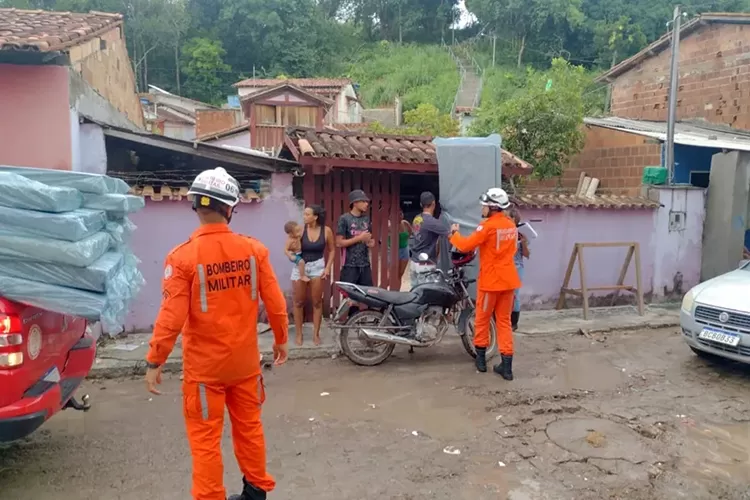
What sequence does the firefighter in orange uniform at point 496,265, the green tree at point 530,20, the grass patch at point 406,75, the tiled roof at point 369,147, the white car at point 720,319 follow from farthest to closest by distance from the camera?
the green tree at point 530,20 → the grass patch at point 406,75 → the tiled roof at point 369,147 → the white car at point 720,319 → the firefighter in orange uniform at point 496,265

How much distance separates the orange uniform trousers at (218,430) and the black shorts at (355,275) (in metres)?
3.74

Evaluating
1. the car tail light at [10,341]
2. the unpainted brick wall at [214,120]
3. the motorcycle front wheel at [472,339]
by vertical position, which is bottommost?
the motorcycle front wheel at [472,339]

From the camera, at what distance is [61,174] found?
13.1ft

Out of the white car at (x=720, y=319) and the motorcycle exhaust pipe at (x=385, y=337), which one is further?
the motorcycle exhaust pipe at (x=385, y=337)

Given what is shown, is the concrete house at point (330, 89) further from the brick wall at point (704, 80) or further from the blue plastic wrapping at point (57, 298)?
the blue plastic wrapping at point (57, 298)

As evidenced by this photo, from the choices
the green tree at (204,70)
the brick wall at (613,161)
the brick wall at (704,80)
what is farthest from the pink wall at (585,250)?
the green tree at (204,70)

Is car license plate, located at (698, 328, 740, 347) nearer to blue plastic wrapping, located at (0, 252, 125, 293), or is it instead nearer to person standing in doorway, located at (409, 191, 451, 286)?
person standing in doorway, located at (409, 191, 451, 286)

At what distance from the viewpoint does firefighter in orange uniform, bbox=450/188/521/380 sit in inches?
231

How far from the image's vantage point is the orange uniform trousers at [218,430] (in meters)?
3.11

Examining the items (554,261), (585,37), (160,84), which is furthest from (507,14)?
(554,261)

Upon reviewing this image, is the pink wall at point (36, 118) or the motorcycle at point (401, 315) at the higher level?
the pink wall at point (36, 118)

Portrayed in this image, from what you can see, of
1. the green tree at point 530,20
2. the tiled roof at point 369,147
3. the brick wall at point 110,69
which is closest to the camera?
the tiled roof at point 369,147

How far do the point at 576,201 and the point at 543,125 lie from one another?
14.3 ft

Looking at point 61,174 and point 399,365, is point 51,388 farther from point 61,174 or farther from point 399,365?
point 399,365
